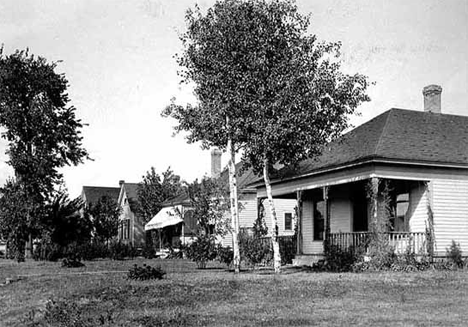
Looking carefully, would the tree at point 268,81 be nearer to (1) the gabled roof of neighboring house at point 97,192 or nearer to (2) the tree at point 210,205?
(2) the tree at point 210,205

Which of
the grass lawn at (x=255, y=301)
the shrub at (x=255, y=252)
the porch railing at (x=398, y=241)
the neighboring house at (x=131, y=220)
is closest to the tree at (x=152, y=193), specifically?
the neighboring house at (x=131, y=220)

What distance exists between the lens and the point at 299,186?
95.7 ft

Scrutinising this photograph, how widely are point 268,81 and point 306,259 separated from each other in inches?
404

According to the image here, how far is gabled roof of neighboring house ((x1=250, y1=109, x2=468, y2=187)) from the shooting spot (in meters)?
24.3

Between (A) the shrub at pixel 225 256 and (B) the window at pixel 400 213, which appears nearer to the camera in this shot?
(B) the window at pixel 400 213

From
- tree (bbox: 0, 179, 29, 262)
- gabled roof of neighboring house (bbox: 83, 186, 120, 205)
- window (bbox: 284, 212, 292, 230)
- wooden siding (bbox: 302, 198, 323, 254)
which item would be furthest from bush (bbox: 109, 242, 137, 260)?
gabled roof of neighboring house (bbox: 83, 186, 120, 205)

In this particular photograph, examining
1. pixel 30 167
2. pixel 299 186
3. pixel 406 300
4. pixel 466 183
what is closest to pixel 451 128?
pixel 466 183

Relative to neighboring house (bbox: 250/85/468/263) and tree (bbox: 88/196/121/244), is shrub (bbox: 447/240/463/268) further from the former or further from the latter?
tree (bbox: 88/196/121/244)

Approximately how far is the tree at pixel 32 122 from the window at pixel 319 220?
707 inches

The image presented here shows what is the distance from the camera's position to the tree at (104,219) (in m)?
48.2

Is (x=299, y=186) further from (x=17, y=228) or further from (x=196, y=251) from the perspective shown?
(x=17, y=228)

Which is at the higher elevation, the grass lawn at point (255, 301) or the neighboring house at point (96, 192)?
the neighboring house at point (96, 192)

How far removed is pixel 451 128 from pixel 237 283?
14.9 metres

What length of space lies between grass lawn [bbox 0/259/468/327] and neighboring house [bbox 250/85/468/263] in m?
4.89
